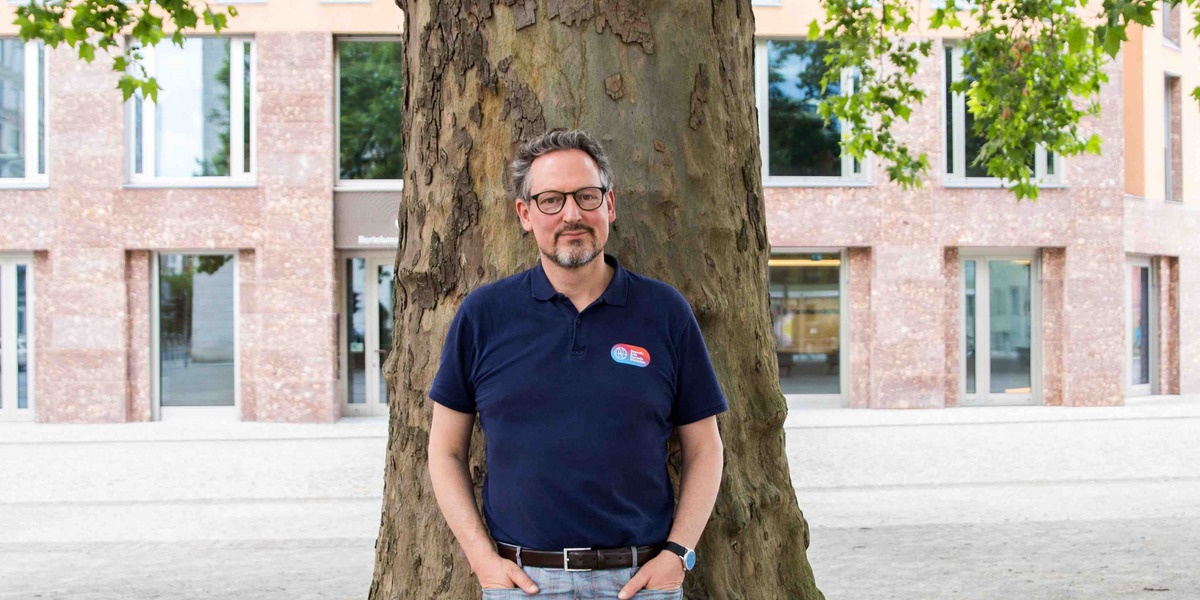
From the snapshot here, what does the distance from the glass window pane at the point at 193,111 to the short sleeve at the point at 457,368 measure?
53.7 feet

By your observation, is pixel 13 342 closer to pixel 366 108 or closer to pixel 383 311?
pixel 383 311

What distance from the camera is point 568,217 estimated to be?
8.27ft

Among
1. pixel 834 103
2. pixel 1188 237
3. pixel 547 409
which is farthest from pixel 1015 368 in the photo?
pixel 547 409

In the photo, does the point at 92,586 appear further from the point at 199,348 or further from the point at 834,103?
the point at 199,348

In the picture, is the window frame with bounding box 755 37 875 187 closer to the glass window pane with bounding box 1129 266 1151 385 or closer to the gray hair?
the glass window pane with bounding box 1129 266 1151 385

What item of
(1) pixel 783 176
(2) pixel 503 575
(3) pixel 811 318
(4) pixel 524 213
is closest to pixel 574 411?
(2) pixel 503 575

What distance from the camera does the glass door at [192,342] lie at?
17703 millimetres

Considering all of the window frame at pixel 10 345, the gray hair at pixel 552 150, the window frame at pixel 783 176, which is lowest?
the window frame at pixel 10 345

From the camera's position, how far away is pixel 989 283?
19172mm

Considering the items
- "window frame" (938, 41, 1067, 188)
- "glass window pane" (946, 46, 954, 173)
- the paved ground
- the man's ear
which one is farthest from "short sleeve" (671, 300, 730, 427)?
"glass window pane" (946, 46, 954, 173)

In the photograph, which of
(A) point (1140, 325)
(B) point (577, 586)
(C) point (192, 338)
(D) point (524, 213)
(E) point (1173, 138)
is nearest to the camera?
(B) point (577, 586)

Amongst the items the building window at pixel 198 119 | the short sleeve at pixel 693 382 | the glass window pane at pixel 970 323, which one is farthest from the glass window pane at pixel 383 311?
the short sleeve at pixel 693 382

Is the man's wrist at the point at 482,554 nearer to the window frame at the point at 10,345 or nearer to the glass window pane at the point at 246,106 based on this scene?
the glass window pane at the point at 246,106

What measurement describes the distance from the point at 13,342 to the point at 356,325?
5.75 m
